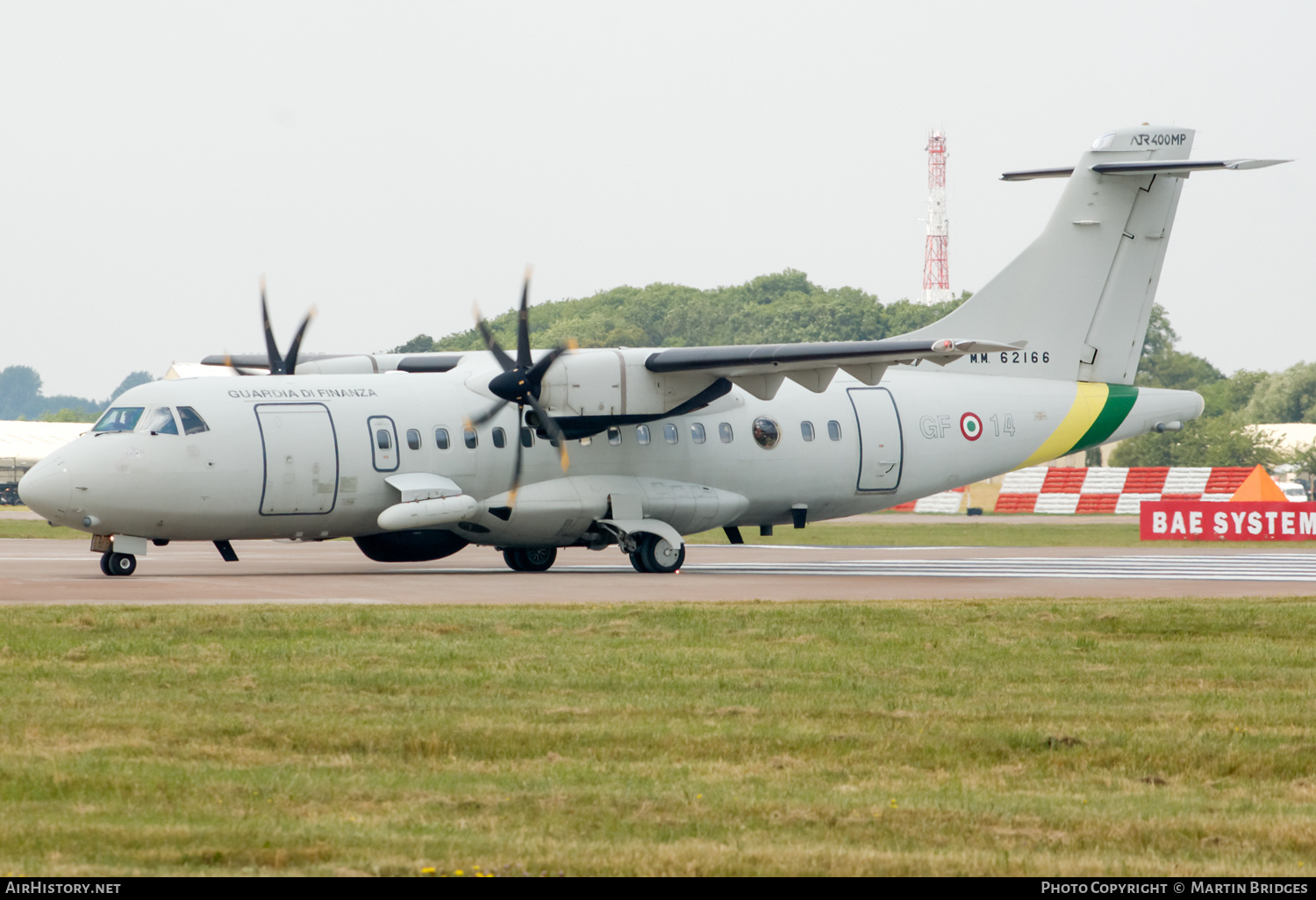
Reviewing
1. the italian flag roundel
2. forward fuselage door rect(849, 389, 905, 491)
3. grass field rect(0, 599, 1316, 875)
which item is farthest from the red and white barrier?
grass field rect(0, 599, 1316, 875)

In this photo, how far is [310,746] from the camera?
32.4 feet

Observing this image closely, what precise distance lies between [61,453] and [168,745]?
14.3 metres

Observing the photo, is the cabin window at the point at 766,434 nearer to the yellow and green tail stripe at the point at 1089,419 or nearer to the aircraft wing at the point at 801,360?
the aircraft wing at the point at 801,360

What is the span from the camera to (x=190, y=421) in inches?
910

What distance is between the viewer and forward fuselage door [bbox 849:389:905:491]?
28297mm

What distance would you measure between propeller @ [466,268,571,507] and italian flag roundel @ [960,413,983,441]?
8.28 m

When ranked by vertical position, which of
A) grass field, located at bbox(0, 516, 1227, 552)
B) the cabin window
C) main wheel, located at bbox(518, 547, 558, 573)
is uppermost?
the cabin window

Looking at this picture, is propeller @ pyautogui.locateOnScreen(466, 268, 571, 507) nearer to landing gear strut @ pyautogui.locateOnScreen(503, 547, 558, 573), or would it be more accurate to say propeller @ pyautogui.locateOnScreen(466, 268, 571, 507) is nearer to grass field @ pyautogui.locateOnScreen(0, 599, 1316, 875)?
landing gear strut @ pyautogui.locateOnScreen(503, 547, 558, 573)

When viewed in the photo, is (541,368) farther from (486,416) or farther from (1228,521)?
(1228,521)

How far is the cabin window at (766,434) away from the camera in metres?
27.6

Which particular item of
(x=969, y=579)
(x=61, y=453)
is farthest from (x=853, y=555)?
(x=61, y=453)

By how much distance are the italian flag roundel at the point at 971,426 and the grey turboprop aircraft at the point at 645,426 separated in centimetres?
7

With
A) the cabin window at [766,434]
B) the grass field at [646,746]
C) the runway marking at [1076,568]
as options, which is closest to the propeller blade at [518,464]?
the runway marking at [1076,568]
